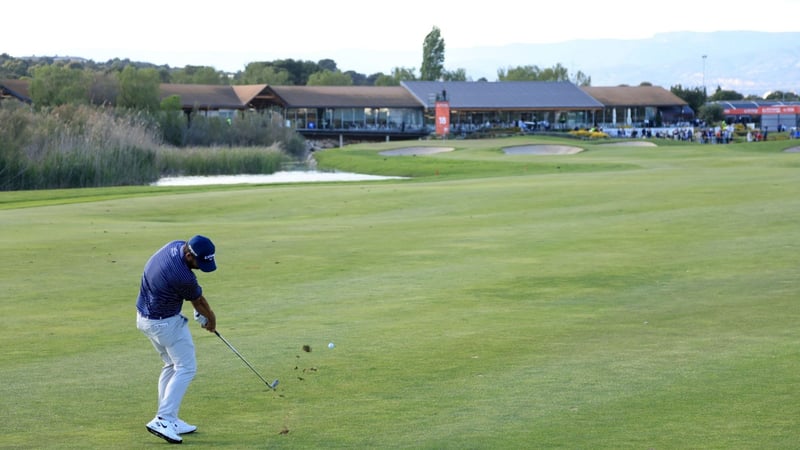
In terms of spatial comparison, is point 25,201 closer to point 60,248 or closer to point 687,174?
point 60,248

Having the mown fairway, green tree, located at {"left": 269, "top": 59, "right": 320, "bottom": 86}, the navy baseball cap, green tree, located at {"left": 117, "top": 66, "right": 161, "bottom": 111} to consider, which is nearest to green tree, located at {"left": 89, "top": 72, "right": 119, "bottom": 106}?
green tree, located at {"left": 117, "top": 66, "right": 161, "bottom": 111}

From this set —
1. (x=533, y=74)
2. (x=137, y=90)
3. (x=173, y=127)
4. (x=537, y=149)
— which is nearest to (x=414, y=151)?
(x=537, y=149)

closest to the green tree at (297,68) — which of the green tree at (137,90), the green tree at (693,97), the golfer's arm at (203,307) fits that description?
the green tree at (693,97)

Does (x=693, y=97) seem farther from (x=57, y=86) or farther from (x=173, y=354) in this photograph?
(x=173, y=354)

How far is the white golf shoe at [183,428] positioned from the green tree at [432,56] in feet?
539

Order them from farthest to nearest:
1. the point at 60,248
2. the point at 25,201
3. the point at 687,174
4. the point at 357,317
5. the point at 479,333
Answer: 1. the point at 687,174
2. the point at 25,201
3. the point at 60,248
4. the point at 357,317
5. the point at 479,333

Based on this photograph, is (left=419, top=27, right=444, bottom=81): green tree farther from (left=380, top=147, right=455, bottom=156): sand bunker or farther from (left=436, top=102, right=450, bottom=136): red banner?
(left=380, top=147, right=455, bottom=156): sand bunker

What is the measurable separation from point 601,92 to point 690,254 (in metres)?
120

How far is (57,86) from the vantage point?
97625mm

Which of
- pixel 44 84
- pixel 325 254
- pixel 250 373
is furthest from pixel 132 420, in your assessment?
pixel 44 84

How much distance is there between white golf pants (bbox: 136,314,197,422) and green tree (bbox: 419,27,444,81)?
16416cm

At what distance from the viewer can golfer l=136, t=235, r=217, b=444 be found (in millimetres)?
9875

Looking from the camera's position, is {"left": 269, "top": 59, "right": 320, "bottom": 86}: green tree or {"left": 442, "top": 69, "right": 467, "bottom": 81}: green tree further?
{"left": 269, "top": 59, "right": 320, "bottom": 86}: green tree

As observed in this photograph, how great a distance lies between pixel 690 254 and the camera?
21.7m
